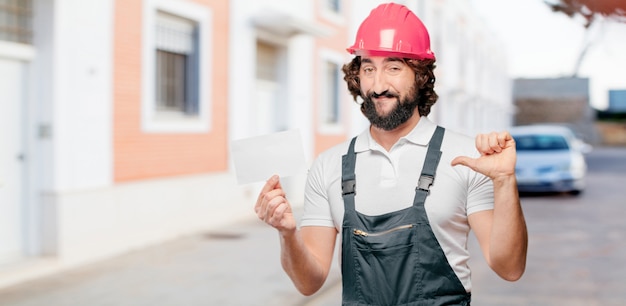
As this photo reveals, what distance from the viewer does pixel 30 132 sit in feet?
26.4

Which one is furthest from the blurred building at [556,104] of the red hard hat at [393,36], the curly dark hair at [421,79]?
the red hard hat at [393,36]

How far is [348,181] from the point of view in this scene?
7.55 ft

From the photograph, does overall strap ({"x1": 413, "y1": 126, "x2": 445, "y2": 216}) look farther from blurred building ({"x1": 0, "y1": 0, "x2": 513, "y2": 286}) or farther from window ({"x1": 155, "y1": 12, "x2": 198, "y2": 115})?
window ({"x1": 155, "y1": 12, "x2": 198, "y2": 115})

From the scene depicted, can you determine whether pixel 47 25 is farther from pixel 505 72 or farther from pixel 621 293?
pixel 505 72

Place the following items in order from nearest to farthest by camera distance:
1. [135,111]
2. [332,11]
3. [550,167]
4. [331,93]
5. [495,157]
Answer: [495,157], [135,111], [550,167], [332,11], [331,93]

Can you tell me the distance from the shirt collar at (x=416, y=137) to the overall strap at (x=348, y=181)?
50mm

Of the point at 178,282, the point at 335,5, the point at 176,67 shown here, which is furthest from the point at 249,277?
the point at 335,5

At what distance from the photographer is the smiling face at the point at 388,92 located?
2.31 m

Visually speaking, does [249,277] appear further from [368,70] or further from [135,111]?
[368,70]

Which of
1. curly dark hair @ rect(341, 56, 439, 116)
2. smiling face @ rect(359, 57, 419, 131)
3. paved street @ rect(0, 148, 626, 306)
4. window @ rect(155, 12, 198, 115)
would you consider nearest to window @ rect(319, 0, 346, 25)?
window @ rect(155, 12, 198, 115)

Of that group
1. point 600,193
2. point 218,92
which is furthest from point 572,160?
point 218,92

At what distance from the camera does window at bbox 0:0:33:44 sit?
767 centimetres

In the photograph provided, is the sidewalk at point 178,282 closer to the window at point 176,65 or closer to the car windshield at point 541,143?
the window at point 176,65

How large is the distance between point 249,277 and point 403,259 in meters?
5.59
